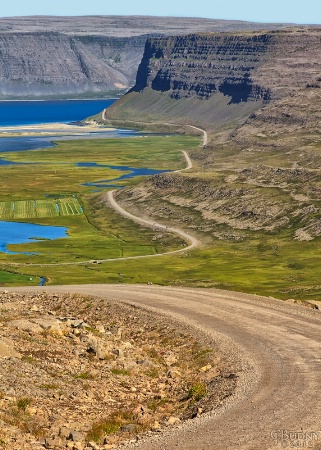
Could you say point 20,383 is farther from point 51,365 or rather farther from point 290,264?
point 290,264

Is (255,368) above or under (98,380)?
above

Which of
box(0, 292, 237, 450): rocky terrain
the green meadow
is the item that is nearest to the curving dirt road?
box(0, 292, 237, 450): rocky terrain

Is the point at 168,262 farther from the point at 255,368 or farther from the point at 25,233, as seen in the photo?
the point at 255,368

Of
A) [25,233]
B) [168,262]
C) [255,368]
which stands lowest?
[25,233]

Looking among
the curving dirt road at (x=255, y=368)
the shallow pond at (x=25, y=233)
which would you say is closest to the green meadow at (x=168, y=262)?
the shallow pond at (x=25, y=233)

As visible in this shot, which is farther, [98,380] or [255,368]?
[255,368]

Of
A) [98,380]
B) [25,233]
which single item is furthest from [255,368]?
[25,233]

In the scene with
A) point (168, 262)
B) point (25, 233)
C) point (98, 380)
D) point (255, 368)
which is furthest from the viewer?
point (25, 233)
